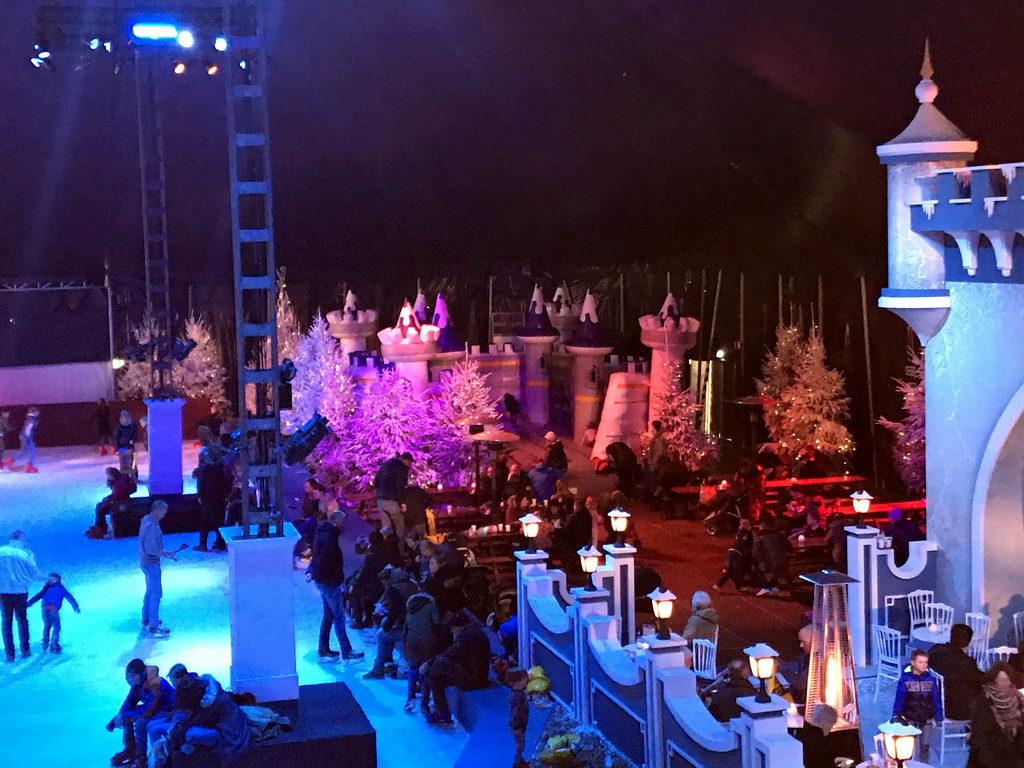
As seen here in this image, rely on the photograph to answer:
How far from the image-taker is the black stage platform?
8.17 metres

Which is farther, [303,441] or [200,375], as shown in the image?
[200,375]

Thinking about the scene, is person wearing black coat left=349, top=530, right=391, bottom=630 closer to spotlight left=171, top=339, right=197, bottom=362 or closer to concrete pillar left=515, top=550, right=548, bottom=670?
concrete pillar left=515, top=550, right=548, bottom=670

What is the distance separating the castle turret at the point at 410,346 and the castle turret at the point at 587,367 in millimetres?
3949

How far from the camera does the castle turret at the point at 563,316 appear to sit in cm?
2614

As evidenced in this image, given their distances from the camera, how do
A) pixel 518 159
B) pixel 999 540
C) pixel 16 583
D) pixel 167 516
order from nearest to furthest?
pixel 16 583 → pixel 999 540 → pixel 167 516 → pixel 518 159

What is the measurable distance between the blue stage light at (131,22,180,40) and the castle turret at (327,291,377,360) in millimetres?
9435

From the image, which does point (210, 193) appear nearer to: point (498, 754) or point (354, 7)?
point (354, 7)

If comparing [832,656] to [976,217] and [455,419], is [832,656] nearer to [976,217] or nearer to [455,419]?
[976,217]

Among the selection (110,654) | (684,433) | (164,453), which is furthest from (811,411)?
(110,654)

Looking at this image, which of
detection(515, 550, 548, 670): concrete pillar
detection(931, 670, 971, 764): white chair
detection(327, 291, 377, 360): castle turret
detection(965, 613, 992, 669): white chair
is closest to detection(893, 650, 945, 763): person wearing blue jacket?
detection(931, 670, 971, 764): white chair

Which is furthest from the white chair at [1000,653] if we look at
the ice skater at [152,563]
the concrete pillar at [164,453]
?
the concrete pillar at [164,453]

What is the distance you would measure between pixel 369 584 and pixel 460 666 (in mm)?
2339

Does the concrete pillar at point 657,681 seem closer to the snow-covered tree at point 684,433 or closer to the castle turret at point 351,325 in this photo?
the snow-covered tree at point 684,433

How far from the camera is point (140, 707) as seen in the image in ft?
28.9
